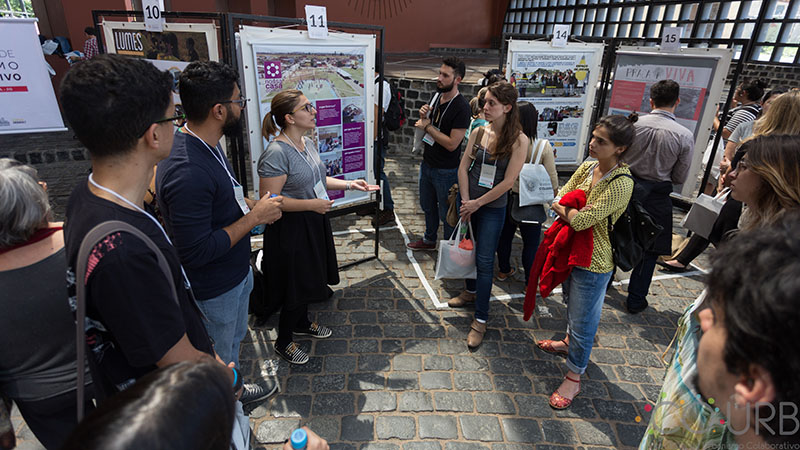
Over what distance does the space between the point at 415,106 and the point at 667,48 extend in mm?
5405

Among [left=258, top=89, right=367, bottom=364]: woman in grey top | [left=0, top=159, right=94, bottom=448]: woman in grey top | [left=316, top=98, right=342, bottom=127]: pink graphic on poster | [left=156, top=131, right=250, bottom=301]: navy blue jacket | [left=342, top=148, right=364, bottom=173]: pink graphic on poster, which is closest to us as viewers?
[left=0, top=159, right=94, bottom=448]: woman in grey top

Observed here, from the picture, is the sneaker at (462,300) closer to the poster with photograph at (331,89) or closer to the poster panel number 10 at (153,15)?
the poster with photograph at (331,89)

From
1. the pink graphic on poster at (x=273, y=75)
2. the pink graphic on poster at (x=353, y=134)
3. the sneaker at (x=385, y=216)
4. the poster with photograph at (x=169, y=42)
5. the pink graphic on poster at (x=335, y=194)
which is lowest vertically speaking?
the sneaker at (x=385, y=216)

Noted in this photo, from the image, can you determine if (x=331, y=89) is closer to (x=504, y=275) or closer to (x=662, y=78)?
(x=504, y=275)

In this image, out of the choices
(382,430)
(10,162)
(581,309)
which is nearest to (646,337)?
(581,309)

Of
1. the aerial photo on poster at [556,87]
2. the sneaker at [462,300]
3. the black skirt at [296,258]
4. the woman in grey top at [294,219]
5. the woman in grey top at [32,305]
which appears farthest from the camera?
the aerial photo on poster at [556,87]

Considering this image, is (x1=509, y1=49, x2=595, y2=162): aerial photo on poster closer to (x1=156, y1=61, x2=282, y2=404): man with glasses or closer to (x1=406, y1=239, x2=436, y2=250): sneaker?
(x1=406, y1=239, x2=436, y2=250): sneaker

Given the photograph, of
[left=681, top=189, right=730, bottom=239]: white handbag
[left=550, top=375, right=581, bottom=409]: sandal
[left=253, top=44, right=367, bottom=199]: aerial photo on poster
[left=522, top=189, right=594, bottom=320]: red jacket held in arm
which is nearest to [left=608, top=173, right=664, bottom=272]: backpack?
[left=522, top=189, right=594, bottom=320]: red jacket held in arm

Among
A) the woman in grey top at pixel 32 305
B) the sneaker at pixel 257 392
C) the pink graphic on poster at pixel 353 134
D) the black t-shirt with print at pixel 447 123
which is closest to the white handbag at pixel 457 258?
the black t-shirt with print at pixel 447 123

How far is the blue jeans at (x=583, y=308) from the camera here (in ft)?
8.57

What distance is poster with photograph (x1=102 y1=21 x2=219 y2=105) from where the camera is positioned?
359 centimetres

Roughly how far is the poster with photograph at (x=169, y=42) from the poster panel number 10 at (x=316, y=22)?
3.28ft

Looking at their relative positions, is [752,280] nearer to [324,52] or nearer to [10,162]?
[10,162]

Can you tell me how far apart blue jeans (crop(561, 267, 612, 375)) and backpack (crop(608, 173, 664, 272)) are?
0.45ft
